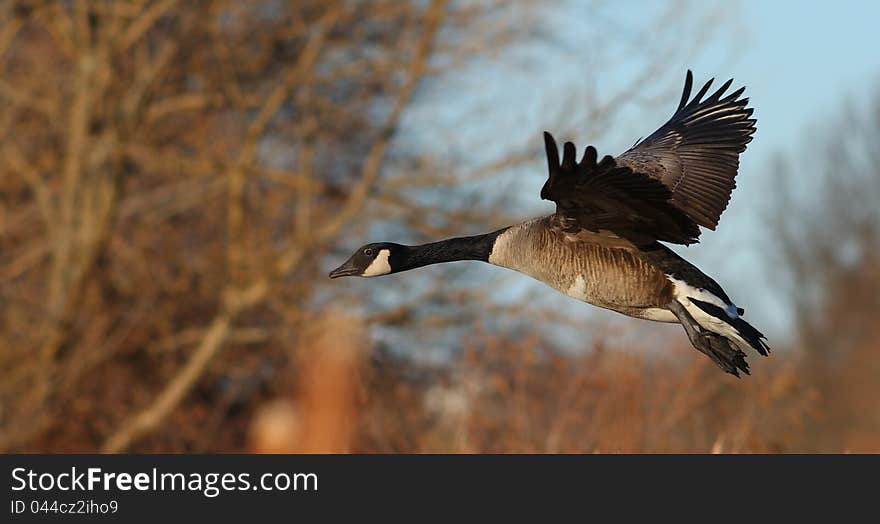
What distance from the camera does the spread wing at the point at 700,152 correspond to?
19.5 feet

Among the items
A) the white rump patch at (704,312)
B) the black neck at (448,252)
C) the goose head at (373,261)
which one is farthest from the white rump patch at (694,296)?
the goose head at (373,261)

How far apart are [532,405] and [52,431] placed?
6.29m

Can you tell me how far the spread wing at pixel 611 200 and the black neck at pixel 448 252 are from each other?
1.96ft

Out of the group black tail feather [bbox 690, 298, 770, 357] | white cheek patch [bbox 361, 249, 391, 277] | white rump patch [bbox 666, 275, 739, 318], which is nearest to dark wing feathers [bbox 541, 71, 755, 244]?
white rump patch [bbox 666, 275, 739, 318]

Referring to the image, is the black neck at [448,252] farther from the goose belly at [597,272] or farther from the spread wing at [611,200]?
the spread wing at [611,200]

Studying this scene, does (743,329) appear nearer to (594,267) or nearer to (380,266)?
(594,267)

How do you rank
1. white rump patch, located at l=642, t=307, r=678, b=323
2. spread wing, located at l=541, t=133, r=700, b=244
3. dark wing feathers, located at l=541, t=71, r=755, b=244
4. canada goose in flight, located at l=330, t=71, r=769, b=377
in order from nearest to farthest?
spread wing, located at l=541, t=133, r=700, b=244
dark wing feathers, located at l=541, t=71, r=755, b=244
canada goose in flight, located at l=330, t=71, r=769, b=377
white rump patch, located at l=642, t=307, r=678, b=323

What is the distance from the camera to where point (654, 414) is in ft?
28.3

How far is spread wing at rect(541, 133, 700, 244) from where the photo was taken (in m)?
4.96

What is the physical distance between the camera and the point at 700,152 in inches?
246

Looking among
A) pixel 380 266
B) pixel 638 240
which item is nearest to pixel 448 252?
pixel 380 266

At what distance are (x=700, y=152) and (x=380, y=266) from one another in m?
1.74

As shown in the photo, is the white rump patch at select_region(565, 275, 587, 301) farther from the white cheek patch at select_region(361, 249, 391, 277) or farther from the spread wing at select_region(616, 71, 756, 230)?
the white cheek patch at select_region(361, 249, 391, 277)
